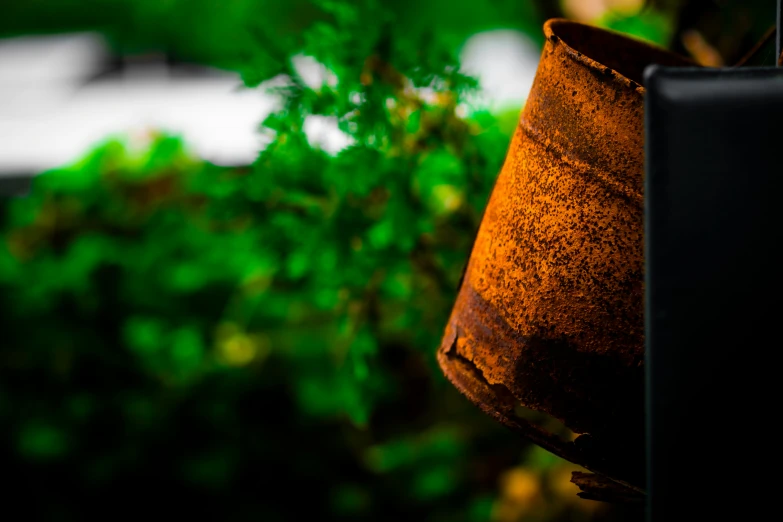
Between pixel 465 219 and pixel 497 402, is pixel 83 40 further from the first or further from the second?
pixel 497 402

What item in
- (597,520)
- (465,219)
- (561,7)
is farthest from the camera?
(561,7)

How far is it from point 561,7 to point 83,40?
8643mm

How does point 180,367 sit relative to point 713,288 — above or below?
below

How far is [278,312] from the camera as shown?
10.7ft

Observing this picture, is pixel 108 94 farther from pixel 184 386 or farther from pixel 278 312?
pixel 184 386

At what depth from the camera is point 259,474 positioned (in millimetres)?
3266

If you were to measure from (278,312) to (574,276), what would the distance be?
8.43 ft

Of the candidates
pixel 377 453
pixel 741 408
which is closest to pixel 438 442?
pixel 377 453

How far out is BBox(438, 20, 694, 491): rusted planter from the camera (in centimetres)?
83

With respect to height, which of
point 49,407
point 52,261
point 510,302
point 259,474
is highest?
point 510,302

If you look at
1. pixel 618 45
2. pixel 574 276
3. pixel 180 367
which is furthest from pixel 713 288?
pixel 180 367

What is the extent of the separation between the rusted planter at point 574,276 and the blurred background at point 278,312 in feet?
1.93

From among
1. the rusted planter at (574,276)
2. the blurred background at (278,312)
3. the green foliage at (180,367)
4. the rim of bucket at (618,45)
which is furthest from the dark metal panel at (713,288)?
the green foliage at (180,367)

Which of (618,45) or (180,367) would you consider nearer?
(618,45)
